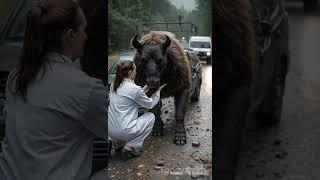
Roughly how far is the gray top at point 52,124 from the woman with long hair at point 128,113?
2.82 ft

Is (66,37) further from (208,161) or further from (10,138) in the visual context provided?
(208,161)

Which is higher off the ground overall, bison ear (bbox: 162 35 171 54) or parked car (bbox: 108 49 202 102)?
bison ear (bbox: 162 35 171 54)

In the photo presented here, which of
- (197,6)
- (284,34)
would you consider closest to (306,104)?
(284,34)

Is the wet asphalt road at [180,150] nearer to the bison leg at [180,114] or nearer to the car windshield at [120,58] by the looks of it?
the bison leg at [180,114]

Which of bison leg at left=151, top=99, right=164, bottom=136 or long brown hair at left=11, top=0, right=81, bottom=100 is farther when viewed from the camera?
bison leg at left=151, top=99, right=164, bottom=136

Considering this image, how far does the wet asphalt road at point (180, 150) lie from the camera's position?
257cm

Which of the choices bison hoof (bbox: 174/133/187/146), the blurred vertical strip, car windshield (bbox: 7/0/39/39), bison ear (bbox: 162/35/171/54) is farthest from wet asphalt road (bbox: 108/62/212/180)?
car windshield (bbox: 7/0/39/39)

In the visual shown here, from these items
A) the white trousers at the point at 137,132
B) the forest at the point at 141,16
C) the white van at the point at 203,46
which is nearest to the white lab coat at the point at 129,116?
the white trousers at the point at 137,132

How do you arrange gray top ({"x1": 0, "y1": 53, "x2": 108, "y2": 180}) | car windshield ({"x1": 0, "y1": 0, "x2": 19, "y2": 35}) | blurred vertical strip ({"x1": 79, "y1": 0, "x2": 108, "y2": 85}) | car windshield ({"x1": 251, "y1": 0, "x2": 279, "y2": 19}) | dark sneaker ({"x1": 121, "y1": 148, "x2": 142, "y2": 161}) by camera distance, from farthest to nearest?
car windshield ({"x1": 0, "y1": 0, "x2": 19, "y2": 35}) < dark sneaker ({"x1": 121, "y1": 148, "x2": 142, "y2": 161}) < blurred vertical strip ({"x1": 79, "y1": 0, "x2": 108, "y2": 85}) < car windshield ({"x1": 251, "y1": 0, "x2": 279, "y2": 19}) < gray top ({"x1": 0, "y1": 53, "x2": 108, "y2": 180})

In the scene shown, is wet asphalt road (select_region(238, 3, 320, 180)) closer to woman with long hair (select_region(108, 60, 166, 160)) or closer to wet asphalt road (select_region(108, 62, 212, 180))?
wet asphalt road (select_region(108, 62, 212, 180))

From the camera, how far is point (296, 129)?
251 cm

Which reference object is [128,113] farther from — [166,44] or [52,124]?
[52,124]

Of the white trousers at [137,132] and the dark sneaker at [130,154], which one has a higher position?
the white trousers at [137,132]

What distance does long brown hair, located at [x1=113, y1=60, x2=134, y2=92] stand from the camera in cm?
258
